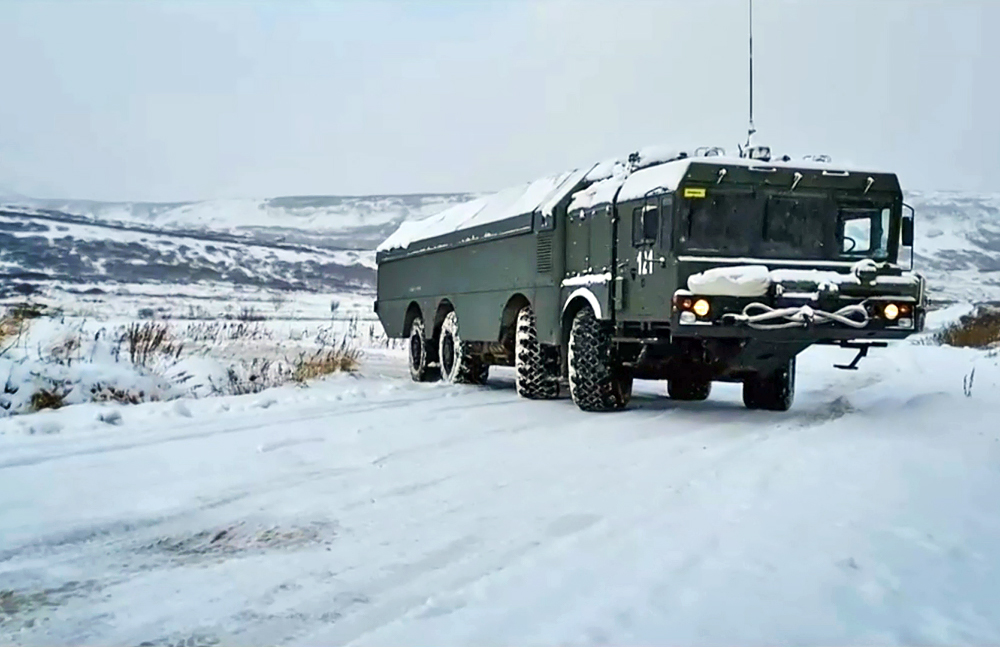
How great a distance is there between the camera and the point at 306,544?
518cm

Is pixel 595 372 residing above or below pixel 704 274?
below

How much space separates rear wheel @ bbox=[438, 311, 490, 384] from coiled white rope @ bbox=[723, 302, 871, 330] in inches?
252

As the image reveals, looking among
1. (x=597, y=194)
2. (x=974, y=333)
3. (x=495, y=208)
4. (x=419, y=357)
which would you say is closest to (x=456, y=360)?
(x=419, y=357)

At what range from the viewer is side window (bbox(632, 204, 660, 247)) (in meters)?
10.5

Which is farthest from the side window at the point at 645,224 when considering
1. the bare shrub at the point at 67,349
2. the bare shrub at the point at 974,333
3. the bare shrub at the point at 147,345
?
the bare shrub at the point at 974,333

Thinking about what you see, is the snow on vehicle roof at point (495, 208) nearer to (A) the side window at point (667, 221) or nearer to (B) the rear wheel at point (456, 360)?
(B) the rear wheel at point (456, 360)

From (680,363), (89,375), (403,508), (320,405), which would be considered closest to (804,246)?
Result: (680,363)

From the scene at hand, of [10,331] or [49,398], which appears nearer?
[49,398]

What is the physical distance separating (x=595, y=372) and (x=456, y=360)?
469cm

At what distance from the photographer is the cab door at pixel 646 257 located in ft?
34.0

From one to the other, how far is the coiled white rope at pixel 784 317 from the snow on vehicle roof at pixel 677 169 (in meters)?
1.48

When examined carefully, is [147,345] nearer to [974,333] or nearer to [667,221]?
[667,221]

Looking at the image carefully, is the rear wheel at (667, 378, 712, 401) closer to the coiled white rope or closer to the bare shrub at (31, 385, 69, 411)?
the coiled white rope

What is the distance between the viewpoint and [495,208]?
15.4 m
